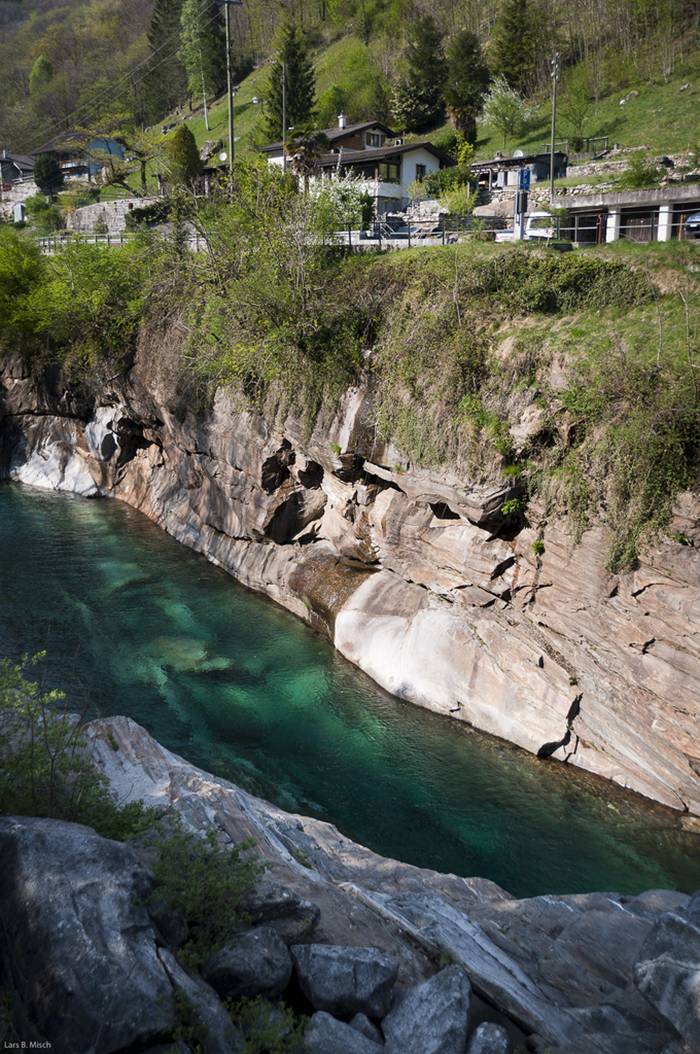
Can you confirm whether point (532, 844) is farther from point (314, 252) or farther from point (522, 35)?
point (522, 35)

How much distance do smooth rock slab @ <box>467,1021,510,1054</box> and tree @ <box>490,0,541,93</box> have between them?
65240 millimetres

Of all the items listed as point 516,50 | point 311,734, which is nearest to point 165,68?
point 516,50

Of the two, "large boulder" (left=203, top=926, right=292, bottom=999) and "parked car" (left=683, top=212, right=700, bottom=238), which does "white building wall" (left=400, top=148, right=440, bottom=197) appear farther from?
"large boulder" (left=203, top=926, right=292, bottom=999)

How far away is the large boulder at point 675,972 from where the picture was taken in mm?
7961

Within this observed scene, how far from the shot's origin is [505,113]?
2056 inches

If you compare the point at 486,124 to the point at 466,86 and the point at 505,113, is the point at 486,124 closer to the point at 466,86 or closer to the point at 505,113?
the point at 466,86

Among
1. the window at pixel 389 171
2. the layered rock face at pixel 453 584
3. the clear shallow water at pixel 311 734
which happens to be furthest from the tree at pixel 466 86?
the clear shallow water at pixel 311 734

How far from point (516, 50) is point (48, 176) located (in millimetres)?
39776

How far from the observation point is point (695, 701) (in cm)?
1502

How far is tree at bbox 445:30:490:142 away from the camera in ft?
188

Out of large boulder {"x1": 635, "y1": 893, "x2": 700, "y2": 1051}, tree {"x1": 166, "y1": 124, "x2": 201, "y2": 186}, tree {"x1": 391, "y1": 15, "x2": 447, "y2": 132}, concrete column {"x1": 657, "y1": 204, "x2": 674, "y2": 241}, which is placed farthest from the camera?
tree {"x1": 391, "y1": 15, "x2": 447, "y2": 132}

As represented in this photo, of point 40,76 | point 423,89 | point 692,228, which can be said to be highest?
point 40,76

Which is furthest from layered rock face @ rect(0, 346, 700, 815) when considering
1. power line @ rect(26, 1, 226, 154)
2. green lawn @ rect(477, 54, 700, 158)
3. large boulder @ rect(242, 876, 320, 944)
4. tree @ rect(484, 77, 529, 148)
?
power line @ rect(26, 1, 226, 154)

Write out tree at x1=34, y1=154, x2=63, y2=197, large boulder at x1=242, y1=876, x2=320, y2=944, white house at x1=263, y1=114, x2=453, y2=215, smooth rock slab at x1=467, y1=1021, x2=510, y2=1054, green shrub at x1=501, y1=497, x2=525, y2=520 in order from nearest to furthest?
smooth rock slab at x1=467, y1=1021, x2=510, y2=1054 → large boulder at x1=242, y1=876, x2=320, y2=944 → green shrub at x1=501, y1=497, x2=525, y2=520 → white house at x1=263, y1=114, x2=453, y2=215 → tree at x1=34, y1=154, x2=63, y2=197
